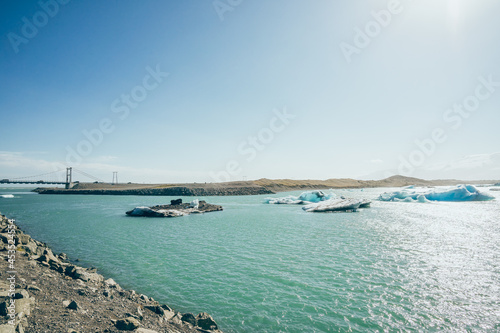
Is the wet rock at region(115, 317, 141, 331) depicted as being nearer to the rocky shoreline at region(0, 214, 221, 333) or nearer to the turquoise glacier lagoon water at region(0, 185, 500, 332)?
the rocky shoreline at region(0, 214, 221, 333)

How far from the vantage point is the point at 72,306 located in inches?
229

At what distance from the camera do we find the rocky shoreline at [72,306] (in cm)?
486

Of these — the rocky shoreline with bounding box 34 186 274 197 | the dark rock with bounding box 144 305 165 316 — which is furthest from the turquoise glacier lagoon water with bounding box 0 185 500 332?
the rocky shoreline with bounding box 34 186 274 197

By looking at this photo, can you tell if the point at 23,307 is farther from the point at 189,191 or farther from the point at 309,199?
the point at 189,191

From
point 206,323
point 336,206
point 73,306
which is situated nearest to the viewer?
point 73,306

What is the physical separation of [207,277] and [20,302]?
5.83 m

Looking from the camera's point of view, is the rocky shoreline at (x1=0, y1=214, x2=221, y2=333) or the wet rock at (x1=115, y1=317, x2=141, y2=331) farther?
the wet rock at (x1=115, y1=317, x2=141, y2=331)

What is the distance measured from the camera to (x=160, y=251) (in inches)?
544

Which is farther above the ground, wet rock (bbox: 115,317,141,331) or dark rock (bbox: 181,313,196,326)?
wet rock (bbox: 115,317,141,331)

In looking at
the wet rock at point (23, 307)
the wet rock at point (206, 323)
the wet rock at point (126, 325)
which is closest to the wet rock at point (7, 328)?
the wet rock at point (23, 307)

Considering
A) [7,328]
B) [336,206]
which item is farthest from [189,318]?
[336,206]

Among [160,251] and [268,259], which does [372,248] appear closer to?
[268,259]

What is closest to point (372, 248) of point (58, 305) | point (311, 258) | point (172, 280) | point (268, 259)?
point (311, 258)

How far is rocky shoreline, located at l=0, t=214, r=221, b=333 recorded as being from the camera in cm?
486
